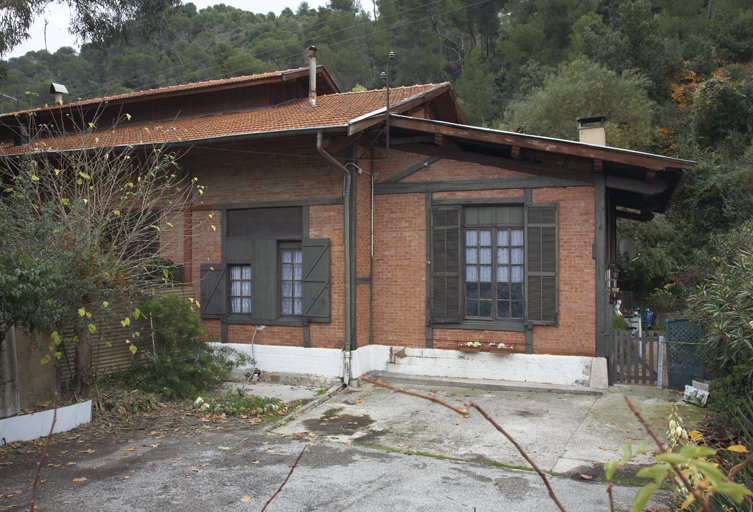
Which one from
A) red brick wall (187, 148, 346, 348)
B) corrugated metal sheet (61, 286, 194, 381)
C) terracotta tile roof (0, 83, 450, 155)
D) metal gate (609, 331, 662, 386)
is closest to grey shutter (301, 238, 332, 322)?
red brick wall (187, 148, 346, 348)

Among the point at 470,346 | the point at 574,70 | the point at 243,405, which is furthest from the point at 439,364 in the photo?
the point at 574,70

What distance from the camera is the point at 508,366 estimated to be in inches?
367

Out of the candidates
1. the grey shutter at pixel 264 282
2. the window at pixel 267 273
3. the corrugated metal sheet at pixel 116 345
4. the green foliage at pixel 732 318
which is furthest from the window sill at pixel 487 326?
the corrugated metal sheet at pixel 116 345

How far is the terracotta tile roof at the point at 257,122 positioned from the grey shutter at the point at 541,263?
3436 millimetres

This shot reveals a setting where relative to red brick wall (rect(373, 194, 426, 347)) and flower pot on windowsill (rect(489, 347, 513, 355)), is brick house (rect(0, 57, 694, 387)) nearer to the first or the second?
red brick wall (rect(373, 194, 426, 347))

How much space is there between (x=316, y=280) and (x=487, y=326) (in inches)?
122

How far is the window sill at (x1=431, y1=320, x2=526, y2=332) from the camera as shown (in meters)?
9.28

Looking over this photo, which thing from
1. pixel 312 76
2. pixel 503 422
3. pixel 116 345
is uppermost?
pixel 312 76

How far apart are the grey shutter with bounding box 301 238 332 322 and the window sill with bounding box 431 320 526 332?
1.97 m

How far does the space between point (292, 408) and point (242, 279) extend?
3.29 m

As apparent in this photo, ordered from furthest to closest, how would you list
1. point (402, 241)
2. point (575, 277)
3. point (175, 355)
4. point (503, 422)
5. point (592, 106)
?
1. point (592, 106)
2. point (402, 241)
3. point (575, 277)
4. point (175, 355)
5. point (503, 422)

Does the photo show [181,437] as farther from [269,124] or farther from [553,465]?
[269,124]

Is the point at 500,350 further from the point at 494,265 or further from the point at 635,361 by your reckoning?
the point at 635,361

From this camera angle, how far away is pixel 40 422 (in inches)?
261
